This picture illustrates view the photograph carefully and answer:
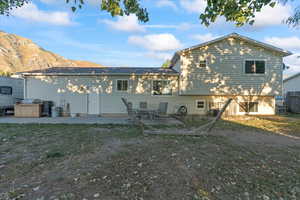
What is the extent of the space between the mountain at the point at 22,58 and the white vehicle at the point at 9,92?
4905 centimetres

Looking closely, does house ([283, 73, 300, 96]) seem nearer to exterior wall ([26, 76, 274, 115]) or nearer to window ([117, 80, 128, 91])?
exterior wall ([26, 76, 274, 115])

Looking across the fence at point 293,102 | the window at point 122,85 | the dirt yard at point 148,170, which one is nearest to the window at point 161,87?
the window at point 122,85

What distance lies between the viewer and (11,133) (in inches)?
259

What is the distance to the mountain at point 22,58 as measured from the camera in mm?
55812

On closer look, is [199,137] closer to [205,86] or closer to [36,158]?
[36,158]

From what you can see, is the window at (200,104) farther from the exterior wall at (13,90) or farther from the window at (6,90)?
the window at (6,90)

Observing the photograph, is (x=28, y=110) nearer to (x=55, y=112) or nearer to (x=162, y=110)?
(x=55, y=112)

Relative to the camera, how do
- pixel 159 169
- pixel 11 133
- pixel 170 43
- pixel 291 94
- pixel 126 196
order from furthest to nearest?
pixel 170 43 → pixel 291 94 → pixel 11 133 → pixel 159 169 → pixel 126 196

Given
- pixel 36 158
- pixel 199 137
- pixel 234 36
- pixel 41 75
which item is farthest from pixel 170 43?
pixel 36 158

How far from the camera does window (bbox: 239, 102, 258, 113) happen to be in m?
12.4

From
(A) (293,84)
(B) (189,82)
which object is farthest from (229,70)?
(A) (293,84)

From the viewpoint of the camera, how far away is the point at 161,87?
12.0 meters

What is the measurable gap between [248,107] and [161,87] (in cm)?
646

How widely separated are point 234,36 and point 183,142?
9190 millimetres
